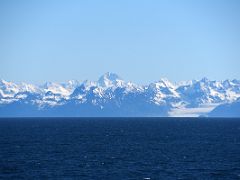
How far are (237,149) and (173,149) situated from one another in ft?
53.6

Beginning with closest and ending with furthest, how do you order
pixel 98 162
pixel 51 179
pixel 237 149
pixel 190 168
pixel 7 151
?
pixel 51 179, pixel 190 168, pixel 98 162, pixel 7 151, pixel 237 149

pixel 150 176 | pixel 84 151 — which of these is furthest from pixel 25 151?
pixel 150 176

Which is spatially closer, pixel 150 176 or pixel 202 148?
pixel 150 176

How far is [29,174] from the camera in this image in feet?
323

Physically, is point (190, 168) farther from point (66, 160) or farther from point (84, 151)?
point (84, 151)

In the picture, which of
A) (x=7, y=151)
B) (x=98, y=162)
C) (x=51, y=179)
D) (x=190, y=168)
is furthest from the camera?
(x=7, y=151)

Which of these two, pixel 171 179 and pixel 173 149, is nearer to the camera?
pixel 171 179

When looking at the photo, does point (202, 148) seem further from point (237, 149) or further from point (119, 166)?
point (119, 166)

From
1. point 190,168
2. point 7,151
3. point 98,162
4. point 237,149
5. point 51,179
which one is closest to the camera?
point 51,179

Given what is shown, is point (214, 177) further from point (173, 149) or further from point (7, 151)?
point (7, 151)

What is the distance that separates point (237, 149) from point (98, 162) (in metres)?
44.9

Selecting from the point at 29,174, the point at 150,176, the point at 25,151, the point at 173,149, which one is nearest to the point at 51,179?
the point at 29,174

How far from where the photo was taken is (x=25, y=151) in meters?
137

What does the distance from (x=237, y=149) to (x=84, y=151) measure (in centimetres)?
3923
